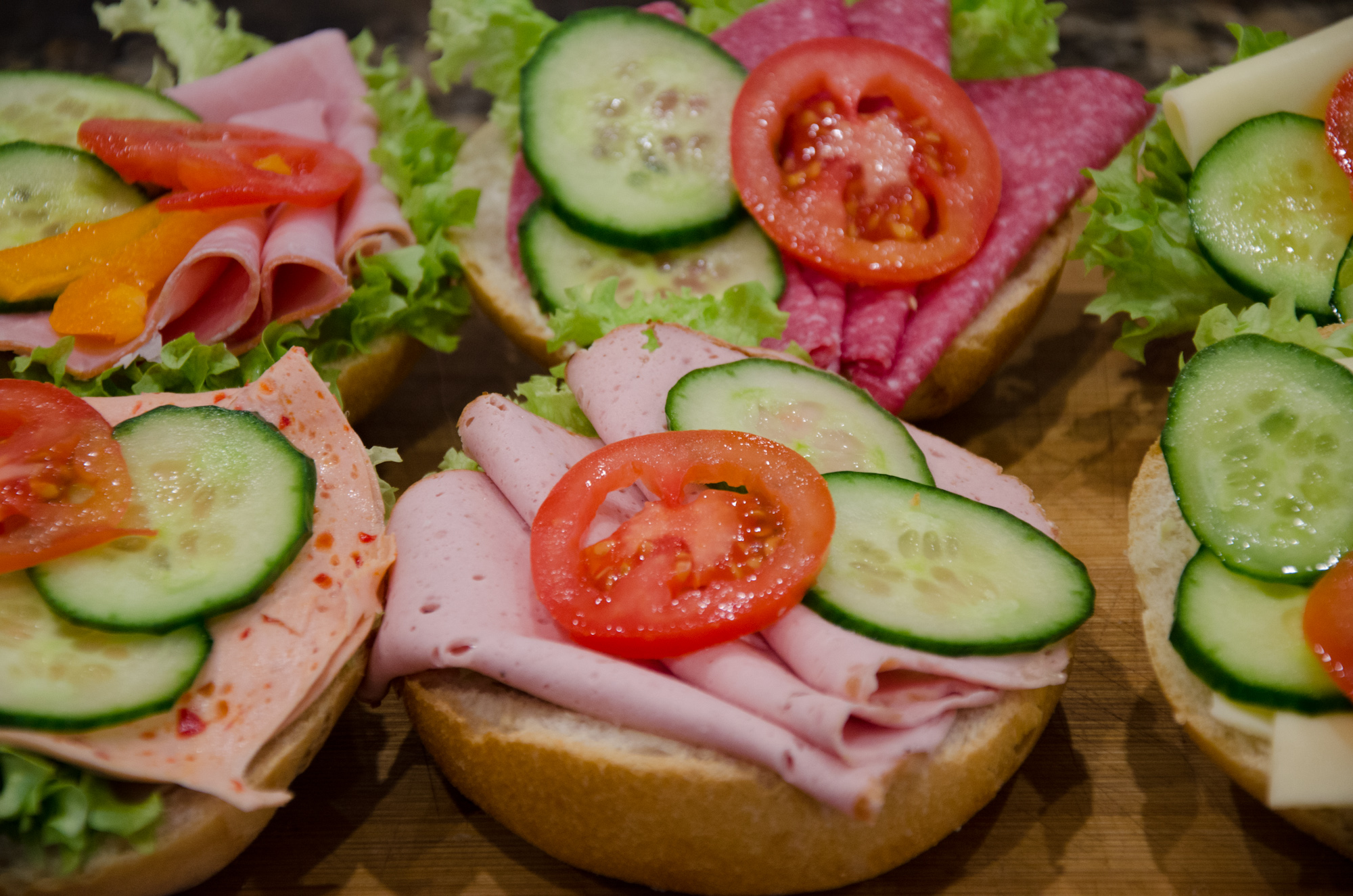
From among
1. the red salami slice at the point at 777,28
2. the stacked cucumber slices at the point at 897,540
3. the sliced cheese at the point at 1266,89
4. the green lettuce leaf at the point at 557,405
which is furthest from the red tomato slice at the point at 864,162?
the green lettuce leaf at the point at 557,405

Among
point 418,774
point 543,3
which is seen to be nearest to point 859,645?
point 418,774

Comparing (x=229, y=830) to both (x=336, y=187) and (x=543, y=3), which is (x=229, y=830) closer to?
(x=336, y=187)

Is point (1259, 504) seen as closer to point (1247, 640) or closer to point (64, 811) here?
point (1247, 640)

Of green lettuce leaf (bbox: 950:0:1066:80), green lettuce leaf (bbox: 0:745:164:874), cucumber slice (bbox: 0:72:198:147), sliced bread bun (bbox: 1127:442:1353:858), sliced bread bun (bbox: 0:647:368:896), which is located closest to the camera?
green lettuce leaf (bbox: 0:745:164:874)

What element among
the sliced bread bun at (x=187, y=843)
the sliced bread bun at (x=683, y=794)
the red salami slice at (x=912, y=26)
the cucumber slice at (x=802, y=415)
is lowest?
the sliced bread bun at (x=187, y=843)

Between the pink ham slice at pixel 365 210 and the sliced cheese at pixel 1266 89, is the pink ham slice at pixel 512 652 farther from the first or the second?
the sliced cheese at pixel 1266 89

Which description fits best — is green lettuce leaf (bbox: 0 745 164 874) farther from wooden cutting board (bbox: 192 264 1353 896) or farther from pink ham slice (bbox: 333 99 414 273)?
pink ham slice (bbox: 333 99 414 273)

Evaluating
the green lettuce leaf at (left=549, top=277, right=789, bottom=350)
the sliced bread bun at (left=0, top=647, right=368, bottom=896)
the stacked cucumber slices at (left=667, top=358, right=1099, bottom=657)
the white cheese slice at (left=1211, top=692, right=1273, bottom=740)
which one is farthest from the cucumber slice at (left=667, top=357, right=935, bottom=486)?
the sliced bread bun at (left=0, top=647, right=368, bottom=896)
